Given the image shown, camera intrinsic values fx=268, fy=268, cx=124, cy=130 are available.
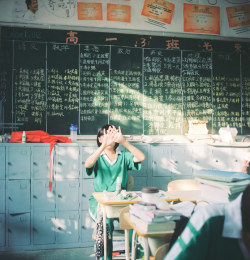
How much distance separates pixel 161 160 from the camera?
12.5ft

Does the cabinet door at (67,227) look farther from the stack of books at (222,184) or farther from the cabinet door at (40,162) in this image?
the stack of books at (222,184)

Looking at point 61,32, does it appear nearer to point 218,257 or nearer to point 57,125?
point 57,125

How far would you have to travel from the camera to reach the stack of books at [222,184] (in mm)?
1726

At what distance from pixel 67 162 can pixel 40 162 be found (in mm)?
347

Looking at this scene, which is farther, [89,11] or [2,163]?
[89,11]

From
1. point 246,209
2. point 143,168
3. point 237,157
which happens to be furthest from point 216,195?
point 237,157

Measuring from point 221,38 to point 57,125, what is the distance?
2.99 m

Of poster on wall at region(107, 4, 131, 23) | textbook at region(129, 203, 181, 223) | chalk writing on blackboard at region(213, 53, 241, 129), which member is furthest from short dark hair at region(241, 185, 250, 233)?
poster on wall at region(107, 4, 131, 23)

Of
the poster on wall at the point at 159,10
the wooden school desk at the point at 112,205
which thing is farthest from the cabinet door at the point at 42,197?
the poster on wall at the point at 159,10

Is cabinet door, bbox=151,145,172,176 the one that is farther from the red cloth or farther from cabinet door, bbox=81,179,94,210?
the red cloth

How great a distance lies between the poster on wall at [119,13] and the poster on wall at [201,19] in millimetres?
936

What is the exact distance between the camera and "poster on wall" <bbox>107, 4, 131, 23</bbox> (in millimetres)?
4062

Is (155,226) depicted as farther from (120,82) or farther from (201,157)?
(120,82)

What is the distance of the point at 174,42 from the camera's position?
4262 mm
